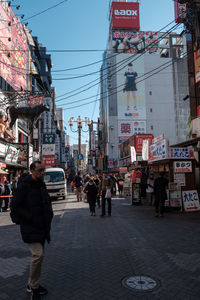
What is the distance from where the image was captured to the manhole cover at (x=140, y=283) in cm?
376

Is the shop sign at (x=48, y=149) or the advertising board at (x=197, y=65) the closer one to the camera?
the advertising board at (x=197, y=65)

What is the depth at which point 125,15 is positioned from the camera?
70250 millimetres

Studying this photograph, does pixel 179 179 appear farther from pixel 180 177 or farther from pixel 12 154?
pixel 12 154

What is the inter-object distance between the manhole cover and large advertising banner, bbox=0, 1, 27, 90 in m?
18.1

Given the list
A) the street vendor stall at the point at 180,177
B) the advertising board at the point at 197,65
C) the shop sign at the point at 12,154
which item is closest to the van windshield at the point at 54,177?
the shop sign at the point at 12,154

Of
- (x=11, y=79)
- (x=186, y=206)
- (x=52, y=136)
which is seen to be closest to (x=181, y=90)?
(x=52, y=136)

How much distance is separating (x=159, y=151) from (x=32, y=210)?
10104 millimetres

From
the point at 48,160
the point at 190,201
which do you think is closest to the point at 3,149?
the point at 48,160

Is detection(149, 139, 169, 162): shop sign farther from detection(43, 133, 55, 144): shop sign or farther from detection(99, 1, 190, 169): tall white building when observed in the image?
detection(99, 1, 190, 169): tall white building

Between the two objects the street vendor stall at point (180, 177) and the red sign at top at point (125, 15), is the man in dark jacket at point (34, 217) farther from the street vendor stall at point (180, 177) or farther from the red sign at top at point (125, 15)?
the red sign at top at point (125, 15)

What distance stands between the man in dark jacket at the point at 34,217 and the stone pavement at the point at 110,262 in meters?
0.45

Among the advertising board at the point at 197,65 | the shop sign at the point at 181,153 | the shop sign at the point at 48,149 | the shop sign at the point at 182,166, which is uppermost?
the advertising board at the point at 197,65

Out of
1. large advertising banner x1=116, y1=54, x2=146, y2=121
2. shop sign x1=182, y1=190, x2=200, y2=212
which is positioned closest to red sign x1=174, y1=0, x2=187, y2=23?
shop sign x1=182, y1=190, x2=200, y2=212

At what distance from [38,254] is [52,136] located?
93.7ft
